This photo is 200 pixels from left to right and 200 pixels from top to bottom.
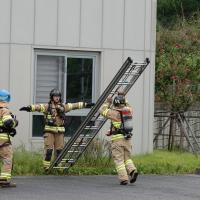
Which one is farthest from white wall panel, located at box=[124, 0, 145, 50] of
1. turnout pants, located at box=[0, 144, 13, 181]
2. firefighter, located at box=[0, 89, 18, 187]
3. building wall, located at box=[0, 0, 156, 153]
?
turnout pants, located at box=[0, 144, 13, 181]

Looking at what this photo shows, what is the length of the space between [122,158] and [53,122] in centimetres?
195

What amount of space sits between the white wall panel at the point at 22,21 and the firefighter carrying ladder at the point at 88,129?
8.91 ft

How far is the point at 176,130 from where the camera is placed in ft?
69.0

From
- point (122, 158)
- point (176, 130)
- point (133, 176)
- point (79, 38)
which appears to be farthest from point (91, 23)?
point (176, 130)

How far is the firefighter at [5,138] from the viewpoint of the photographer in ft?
41.4

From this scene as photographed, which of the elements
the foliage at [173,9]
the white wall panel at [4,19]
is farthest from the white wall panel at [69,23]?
Answer: the foliage at [173,9]

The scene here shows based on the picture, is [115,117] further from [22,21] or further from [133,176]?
[22,21]

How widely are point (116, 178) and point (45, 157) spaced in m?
1.53

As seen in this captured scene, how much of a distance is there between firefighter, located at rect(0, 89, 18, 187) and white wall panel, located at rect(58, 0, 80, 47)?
4.28 metres

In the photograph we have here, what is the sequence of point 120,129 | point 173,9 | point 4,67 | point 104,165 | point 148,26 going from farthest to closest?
point 173,9 → point 148,26 → point 4,67 → point 104,165 → point 120,129

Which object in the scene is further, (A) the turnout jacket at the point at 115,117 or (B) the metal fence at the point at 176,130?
(B) the metal fence at the point at 176,130

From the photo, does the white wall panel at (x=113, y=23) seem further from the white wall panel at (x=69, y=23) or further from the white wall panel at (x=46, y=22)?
the white wall panel at (x=46, y=22)

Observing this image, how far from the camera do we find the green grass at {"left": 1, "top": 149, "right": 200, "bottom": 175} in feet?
48.8

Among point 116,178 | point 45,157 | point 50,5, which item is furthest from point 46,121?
point 50,5
